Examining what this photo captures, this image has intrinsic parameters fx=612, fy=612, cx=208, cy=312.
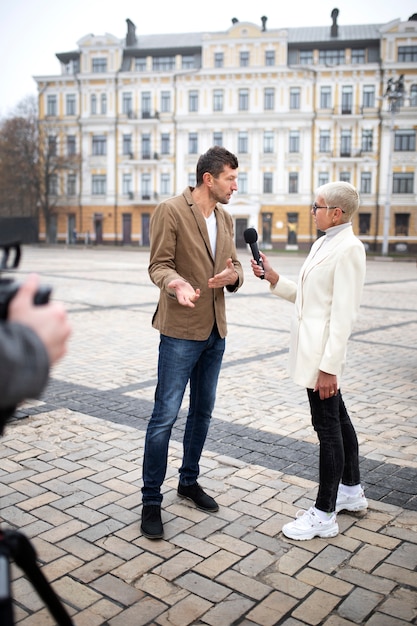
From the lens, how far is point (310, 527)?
11.1 feet

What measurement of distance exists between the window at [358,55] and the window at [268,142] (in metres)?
9.00

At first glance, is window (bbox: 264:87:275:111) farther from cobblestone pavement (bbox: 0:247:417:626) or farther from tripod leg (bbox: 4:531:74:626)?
tripod leg (bbox: 4:531:74:626)

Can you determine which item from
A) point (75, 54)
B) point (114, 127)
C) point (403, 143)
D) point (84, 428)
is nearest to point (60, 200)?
point (114, 127)

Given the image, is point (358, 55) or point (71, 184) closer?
point (358, 55)

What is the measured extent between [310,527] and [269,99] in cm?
5129

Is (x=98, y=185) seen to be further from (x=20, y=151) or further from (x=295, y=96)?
(x=295, y=96)

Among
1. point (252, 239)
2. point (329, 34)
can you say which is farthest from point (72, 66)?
point (252, 239)

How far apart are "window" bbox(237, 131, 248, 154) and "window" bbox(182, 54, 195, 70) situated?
7424mm

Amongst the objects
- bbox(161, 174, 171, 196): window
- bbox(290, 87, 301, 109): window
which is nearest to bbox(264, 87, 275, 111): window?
bbox(290, 87, 301, 109): window

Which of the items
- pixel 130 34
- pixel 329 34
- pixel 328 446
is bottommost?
pixel 328 446

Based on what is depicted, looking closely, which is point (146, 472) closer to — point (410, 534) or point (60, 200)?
point (410, 534)

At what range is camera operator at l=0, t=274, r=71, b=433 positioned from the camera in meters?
1.38

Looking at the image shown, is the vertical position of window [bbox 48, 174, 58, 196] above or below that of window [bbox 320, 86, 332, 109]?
below

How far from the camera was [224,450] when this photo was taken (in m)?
4.75
